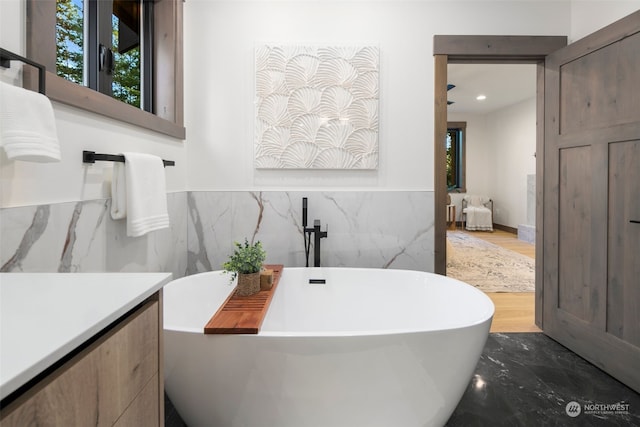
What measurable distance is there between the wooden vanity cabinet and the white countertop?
40 millimetres

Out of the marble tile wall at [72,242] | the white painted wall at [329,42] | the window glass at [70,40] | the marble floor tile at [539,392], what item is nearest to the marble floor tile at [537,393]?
the marble floor tile at [539,392]

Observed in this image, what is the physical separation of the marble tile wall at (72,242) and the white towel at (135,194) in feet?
0.24

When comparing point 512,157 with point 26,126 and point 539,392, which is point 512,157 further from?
point 26,126

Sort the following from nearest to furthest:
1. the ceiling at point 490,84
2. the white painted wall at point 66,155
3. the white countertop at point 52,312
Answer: the white countertop at point 52,312 < the white painted wall at point 66,155 < the ceiling at point 490,84

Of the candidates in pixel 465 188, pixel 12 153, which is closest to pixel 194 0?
pixel 12 153

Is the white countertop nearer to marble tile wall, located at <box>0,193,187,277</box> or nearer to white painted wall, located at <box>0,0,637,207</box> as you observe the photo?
marble tile wall, located at <box>0,193,187,277</box>

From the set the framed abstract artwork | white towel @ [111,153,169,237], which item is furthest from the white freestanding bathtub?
the framed abstract artwork

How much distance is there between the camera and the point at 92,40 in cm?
155

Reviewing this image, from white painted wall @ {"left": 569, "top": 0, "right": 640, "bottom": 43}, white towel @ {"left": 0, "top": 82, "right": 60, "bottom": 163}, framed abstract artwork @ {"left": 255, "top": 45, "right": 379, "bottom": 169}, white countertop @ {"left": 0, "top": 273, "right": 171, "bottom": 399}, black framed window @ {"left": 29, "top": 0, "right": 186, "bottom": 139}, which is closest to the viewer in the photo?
white countertop @ {"left": 0, "top": 273, "right": 171, "bottom": 399}

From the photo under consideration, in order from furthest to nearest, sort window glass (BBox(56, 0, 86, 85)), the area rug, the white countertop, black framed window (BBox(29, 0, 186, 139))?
the area rug < window glass (BBox(56, 0, 86, 85)) < black framed window (BBox(29, 0, 186, 139)) < the white countertop

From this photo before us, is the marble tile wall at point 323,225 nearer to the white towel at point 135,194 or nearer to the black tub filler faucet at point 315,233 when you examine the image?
the black tub filler faucet at point 315,233

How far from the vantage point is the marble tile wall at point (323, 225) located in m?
2.34

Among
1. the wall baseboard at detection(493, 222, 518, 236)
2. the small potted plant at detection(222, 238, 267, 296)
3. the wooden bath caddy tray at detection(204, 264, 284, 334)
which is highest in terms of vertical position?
the small potted plant at detection(222, 238, 267, 296)

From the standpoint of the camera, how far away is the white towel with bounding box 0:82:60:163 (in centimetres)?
85
